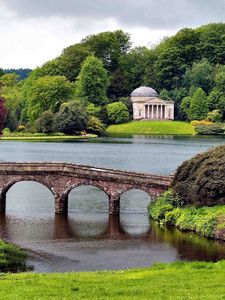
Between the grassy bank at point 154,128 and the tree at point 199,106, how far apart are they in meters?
3.89

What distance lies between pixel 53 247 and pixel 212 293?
69.0 feet

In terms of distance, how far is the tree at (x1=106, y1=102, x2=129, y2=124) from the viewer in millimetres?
184250

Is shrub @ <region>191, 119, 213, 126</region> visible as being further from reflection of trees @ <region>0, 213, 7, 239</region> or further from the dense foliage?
reflection of trees @ <region>0, 213, 7, 239</region>

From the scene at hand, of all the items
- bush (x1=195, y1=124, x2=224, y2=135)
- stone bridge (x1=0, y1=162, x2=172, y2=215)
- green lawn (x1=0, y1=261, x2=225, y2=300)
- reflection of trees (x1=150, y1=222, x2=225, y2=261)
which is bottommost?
reflection of trees (x1=150, y1=222, x2=225, y2=261)

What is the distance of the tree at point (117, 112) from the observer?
184 metres

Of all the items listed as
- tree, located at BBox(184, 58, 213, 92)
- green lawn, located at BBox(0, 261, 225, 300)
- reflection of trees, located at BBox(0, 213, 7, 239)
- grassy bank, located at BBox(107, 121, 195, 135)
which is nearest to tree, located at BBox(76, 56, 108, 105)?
grassy bank, located at BBox(107, 121, 195, 135)

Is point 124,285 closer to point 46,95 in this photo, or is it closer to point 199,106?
point 46,95

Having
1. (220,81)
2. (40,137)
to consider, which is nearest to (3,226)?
(40,137)

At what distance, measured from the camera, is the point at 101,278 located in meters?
28.9

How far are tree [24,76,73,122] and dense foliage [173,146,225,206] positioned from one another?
117 meters

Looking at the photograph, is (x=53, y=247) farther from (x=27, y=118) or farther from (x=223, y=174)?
(x=27, y=118)

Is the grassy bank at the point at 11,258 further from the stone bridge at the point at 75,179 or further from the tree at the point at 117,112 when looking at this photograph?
the tree at the point at 117,112

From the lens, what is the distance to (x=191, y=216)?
50.5 m

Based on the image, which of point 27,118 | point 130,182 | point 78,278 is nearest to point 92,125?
point 27,118
